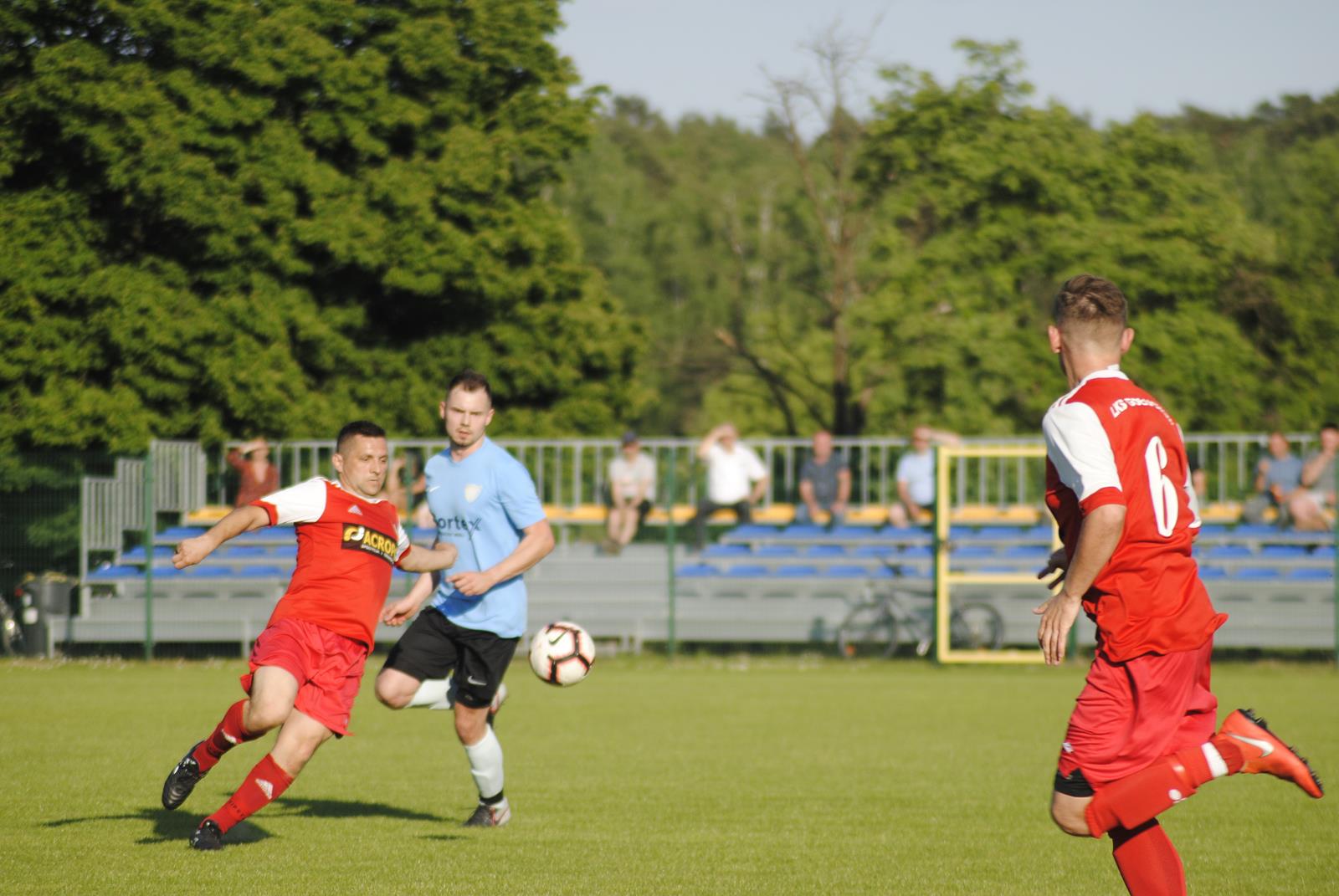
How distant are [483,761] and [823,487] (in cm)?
1170

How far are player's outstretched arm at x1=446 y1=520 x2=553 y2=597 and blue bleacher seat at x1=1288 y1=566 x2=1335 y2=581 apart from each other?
41.7 ft

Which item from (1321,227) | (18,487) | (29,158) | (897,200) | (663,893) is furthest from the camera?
(1321,227)

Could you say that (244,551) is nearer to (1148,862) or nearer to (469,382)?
(469,382)

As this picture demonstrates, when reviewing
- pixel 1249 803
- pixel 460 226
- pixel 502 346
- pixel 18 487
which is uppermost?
pixel 460 226

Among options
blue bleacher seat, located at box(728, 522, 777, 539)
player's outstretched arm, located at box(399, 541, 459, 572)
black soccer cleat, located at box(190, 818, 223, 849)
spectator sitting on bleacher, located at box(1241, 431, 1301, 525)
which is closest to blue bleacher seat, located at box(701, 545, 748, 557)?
blue bleacher seat, located at box(728, 522, 777, 539)

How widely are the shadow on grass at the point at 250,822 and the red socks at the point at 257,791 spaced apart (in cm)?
42

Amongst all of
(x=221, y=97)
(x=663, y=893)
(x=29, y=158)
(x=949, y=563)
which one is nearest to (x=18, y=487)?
(x=29, y=158)

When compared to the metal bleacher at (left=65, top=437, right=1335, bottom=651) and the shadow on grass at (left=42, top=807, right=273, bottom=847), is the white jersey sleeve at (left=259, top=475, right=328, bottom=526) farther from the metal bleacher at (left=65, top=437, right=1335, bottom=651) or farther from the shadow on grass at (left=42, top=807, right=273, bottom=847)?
the metal bleacher at (left=65, top=437, right=1335, bottom=651)

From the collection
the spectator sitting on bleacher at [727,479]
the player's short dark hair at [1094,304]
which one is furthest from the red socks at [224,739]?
the spectator sitting on bleacher at [727,479]

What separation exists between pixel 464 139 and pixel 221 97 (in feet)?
15.9

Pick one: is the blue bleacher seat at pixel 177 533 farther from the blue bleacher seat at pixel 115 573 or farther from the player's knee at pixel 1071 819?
the player's knee at pixel 1071 819

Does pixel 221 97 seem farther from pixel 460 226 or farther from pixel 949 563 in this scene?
pixel 949 563

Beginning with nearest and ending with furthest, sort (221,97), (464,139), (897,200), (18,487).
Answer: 1. (18,487)
2. (221,97)
3. (464,139)
4. (897,200)

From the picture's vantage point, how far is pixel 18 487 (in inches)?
680
